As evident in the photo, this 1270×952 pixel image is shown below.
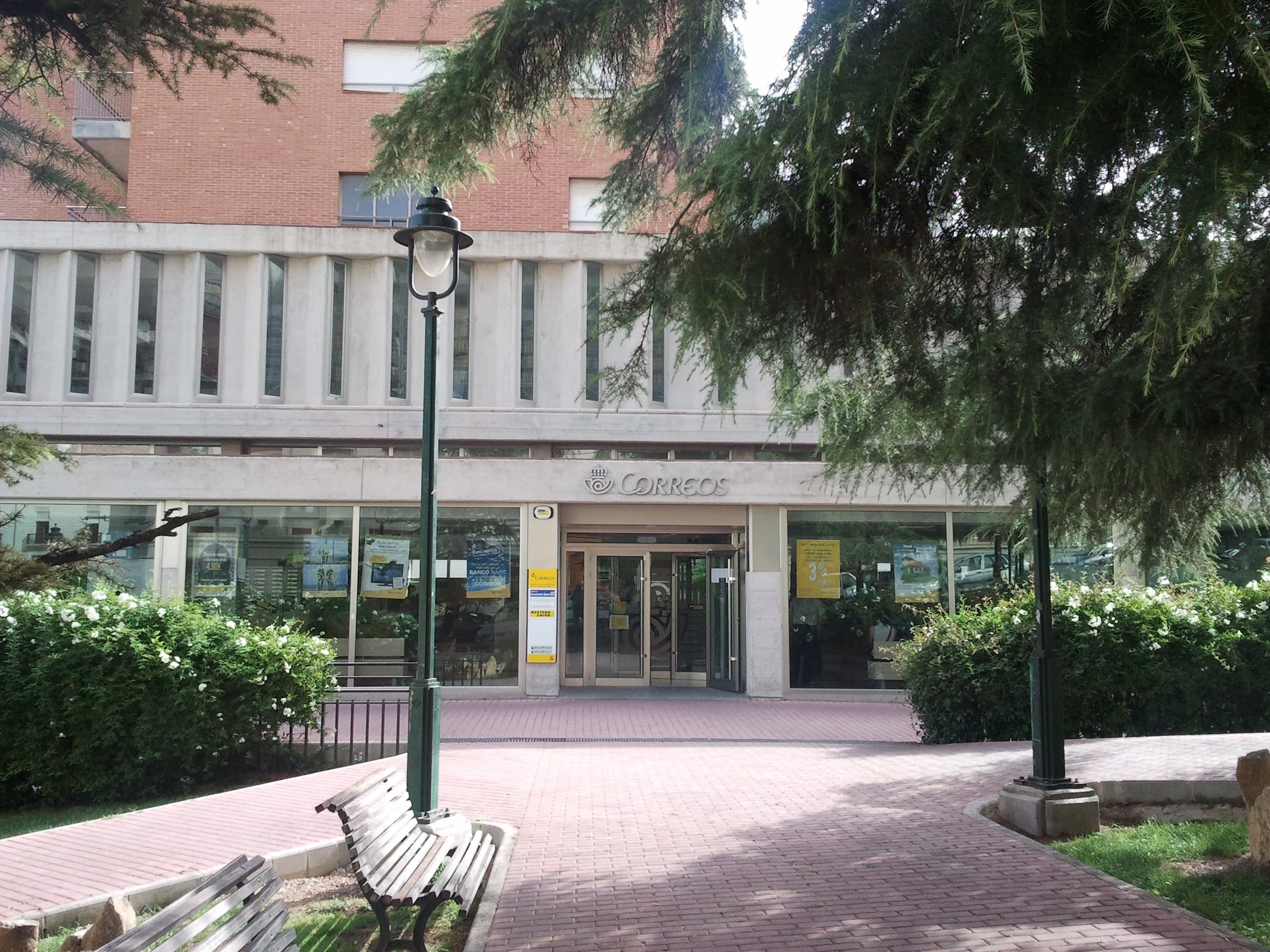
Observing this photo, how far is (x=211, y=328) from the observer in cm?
1897

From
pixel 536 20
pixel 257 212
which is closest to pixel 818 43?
pixel 536 20

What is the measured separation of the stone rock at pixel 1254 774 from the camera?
6.75 metres

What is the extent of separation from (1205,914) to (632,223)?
A: 5.52 metres

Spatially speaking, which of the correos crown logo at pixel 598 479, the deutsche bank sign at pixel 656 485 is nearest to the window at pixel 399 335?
the correos crown logo at pixel 598 479

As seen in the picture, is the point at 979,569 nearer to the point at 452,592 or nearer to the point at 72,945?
the point at 452,592

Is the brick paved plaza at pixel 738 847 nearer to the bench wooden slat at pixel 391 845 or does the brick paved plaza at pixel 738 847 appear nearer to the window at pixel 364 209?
the bench wooden slat at pixel 391 845

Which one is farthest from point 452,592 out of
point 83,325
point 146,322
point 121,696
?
point 121,696

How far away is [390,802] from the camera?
577cm

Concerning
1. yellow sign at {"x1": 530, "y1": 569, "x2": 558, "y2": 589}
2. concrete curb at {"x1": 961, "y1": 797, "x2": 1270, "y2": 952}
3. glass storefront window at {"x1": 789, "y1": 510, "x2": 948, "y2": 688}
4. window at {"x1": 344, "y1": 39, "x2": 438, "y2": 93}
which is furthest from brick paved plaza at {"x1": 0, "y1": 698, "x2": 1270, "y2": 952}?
window at {"x1": 344, "y1": 39, "x2": 438, "y2": 93}

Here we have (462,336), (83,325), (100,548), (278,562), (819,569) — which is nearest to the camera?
(100,548)

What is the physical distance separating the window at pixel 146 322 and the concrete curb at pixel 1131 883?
52.8ft

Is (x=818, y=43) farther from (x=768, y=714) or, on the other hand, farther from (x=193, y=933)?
(x=768, y=714)

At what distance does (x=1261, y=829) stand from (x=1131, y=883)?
0.85 m

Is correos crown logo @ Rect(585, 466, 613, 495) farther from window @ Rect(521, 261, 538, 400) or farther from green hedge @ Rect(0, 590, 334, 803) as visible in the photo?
green hedge @ Rect(0, 590, 334, 803)
